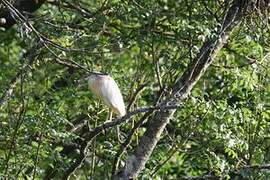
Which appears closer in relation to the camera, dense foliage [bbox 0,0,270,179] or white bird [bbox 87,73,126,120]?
white bird [bbox 87,73,126,120]

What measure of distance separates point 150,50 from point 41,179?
1.36 metres

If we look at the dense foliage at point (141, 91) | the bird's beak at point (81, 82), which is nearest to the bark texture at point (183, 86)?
the dense foliage at point (141, 91)

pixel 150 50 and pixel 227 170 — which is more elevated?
pixel 150 50

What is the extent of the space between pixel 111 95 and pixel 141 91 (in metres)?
0.59

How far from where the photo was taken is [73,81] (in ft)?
21.8

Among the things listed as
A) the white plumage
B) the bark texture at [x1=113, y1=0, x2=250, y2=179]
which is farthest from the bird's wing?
the bark texture at [x1=113, y1=0, x2=250, y2=179]

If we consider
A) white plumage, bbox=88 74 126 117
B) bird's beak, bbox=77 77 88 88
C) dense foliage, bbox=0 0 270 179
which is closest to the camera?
white plumage, bbox=88 74 126 117

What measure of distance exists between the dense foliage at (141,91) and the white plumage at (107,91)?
106 millimetres

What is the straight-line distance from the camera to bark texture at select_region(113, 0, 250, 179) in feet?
17.4

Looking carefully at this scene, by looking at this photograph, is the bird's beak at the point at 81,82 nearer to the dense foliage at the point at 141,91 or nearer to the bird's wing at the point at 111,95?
the dense foliage at the point at 141,91

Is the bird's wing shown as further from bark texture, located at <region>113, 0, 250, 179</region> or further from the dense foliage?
bark texture, located at <region>113, 0, 250, 179</region>

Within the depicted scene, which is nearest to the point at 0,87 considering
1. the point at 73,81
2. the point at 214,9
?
the point at 73,81

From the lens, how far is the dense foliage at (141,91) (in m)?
5.59

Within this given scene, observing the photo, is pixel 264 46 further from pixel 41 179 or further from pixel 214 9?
pixel 41 179
